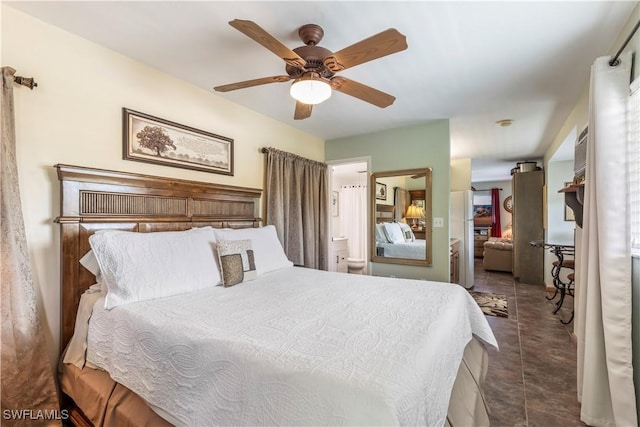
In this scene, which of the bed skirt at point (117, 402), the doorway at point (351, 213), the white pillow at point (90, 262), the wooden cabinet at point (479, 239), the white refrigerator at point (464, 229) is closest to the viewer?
the bed skirt at point (117, 402)

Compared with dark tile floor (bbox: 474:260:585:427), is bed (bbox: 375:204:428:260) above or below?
above

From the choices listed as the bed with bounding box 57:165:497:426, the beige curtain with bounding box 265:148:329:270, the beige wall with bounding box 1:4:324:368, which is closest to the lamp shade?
the beige curtain with bounding box 265:148:329:270

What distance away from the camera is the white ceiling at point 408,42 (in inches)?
64.9

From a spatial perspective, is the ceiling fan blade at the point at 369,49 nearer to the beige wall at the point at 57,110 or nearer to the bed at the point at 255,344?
the bed at the point at 255,344

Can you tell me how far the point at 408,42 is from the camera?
1.96 meters

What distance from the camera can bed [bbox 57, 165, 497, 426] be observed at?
910 millimetres

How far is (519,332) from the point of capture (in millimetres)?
3061

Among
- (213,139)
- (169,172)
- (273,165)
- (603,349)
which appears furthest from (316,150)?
(603,349)

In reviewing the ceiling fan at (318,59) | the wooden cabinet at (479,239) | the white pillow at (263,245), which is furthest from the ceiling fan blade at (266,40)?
the wooden cabinet at (479,239)

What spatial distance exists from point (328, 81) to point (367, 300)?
4.63 ft

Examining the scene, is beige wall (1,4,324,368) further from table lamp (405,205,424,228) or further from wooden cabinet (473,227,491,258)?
wooden cabinet (473,227,491,258)

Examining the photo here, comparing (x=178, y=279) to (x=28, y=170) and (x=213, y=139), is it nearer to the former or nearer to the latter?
(x=28, y=170)

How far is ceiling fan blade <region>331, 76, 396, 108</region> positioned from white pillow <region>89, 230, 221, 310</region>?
1.51 m

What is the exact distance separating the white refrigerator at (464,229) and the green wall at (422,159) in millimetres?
1766
